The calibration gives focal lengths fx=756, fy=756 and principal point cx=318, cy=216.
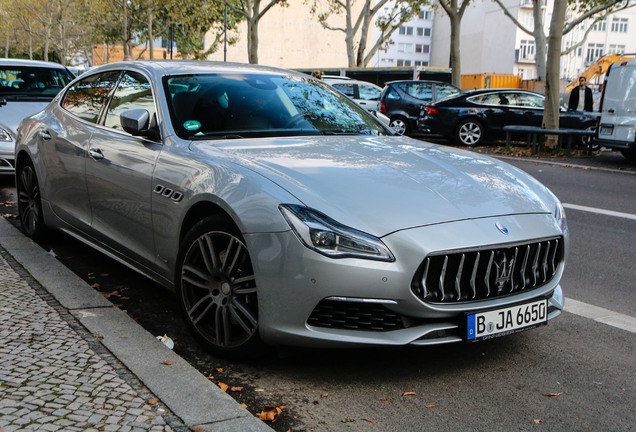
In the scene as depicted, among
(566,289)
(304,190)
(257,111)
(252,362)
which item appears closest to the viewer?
(304,190)

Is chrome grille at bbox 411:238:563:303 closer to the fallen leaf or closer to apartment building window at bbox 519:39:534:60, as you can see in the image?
the fallen leaf

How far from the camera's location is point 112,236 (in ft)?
16.3

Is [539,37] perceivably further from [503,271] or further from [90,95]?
[503,271]

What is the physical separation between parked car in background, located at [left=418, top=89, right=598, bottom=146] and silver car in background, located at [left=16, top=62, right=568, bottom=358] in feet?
49.7

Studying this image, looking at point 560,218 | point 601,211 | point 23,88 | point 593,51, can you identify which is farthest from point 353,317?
point 593,51

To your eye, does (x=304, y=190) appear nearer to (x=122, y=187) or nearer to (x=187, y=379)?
(x=187, y=379)

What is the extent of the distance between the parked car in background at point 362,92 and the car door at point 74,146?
18.0m

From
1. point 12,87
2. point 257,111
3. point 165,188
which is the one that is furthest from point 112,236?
point 12,87

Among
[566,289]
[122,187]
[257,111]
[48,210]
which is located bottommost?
[566,289]

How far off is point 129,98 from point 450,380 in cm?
289

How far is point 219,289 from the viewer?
383 cm

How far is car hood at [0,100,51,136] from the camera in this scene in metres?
9.71

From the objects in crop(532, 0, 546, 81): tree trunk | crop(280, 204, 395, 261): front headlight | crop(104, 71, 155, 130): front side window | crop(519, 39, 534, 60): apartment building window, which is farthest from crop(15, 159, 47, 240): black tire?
crop(519, 39, 534, 60): apartment building window

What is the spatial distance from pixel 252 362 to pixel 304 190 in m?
0.94
